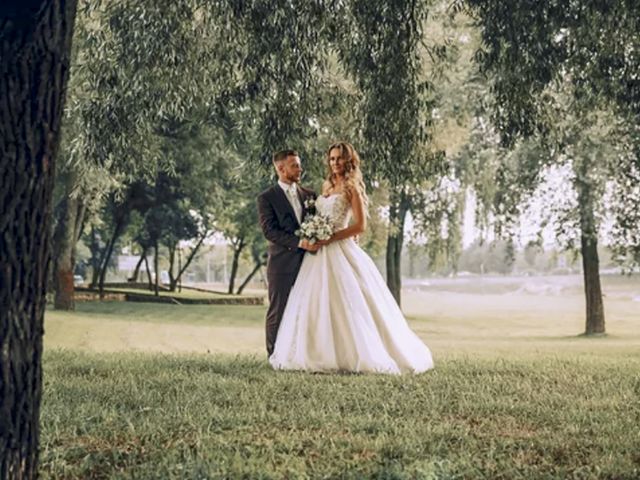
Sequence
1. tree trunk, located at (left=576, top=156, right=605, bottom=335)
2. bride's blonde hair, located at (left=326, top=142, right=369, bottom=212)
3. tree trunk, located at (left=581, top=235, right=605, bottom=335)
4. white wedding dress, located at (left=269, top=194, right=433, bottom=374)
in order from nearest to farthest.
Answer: white wedding dress, located at (left=269, top=194, right=433, bottom=374), bride's blonde hair, located at (left=326, top=142, right=369, bottom=212), tree trunk, located at (left=576, top=156, right=605, bottom=335), tree trunk, located at (left=581, top=235, right=605, bottom=335)

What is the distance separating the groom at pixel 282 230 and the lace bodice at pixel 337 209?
0.23 m

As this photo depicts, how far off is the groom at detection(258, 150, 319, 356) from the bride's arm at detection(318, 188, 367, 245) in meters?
0.27

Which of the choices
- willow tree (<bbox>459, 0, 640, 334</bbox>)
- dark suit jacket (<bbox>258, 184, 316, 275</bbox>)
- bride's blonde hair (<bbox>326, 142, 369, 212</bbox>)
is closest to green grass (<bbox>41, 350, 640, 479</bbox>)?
dark suit jacket (<bbox>258, 184, 316, 275</bbox>)

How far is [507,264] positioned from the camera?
70.5 ft

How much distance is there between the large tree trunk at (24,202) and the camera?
10.4 feet

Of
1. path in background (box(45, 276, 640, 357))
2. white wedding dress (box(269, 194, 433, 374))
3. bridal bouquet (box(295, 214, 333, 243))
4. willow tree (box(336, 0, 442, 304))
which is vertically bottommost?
path in background (box(45, 276, 640, 357))

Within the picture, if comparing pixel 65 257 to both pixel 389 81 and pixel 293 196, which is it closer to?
pixel 293 196

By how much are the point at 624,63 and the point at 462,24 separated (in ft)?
36.4

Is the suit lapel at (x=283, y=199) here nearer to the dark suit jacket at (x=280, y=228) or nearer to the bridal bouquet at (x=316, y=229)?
the dark suit jacket at (x=280, y=228)

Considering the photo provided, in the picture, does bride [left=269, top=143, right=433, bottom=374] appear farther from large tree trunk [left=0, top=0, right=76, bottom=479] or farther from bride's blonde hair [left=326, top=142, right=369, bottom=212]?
large tree trunk [left=0, top=0, right=76, bottom=479]

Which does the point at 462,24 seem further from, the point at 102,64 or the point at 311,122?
the point at 102,64

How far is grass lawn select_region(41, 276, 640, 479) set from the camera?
3.96 metres

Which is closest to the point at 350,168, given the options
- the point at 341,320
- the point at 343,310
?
the point at 343,310

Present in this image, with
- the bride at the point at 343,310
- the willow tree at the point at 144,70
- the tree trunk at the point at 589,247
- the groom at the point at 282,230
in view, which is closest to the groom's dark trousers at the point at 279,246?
the groom at the point at 282,230
